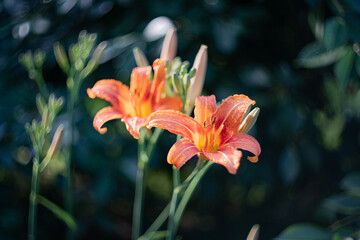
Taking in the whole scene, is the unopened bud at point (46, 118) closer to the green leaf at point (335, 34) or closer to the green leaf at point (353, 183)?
the green leaf at point (335, 34)

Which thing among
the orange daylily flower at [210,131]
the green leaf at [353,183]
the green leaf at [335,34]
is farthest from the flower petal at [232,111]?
the green leaf at [353,183]

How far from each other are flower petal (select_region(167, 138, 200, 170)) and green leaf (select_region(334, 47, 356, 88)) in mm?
501

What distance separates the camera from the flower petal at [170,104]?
65 cm

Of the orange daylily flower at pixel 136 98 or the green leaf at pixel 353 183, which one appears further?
the green leaf at pixel 353 183

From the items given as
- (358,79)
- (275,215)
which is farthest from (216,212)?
(358,79)

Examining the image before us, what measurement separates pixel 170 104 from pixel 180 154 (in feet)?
0.45

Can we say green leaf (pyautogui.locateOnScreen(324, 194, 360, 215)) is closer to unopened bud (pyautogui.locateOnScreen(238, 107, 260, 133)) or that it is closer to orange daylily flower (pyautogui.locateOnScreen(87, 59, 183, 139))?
unopened bud (pyautogui.locateOnScreen(238, 107, 260, 133))

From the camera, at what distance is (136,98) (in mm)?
691

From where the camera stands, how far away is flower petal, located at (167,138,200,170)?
546mm

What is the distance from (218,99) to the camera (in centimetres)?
113

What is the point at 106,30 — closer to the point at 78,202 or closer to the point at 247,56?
the point at 247,56

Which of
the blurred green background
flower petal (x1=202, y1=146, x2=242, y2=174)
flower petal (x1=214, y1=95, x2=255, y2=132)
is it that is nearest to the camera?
flower petal (x1=202, y1=146, x2=242, y2=174)

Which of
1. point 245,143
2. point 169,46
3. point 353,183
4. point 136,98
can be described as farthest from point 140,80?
point 353,183

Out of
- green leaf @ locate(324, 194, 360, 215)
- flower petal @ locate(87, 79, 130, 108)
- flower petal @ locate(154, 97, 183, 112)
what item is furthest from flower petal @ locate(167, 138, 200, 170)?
green leaf @ locate(324, 194, 360, 215)
